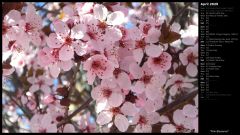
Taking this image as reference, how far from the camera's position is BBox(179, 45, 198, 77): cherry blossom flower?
210 centimetres

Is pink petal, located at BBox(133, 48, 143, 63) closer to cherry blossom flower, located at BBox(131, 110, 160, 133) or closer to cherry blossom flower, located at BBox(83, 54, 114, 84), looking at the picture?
cherry blossom flower, located at BBox(83, 54, 114, 84)

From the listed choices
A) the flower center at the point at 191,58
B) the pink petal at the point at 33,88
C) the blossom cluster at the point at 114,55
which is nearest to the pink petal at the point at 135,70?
the blossom cluster at the point at 114,55

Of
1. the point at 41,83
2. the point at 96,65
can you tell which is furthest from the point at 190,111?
the point at 41,83

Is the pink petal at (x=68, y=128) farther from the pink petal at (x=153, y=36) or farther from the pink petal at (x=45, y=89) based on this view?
the pink petal at (x=45, y=89)

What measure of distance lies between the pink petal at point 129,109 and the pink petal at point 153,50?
241 mm

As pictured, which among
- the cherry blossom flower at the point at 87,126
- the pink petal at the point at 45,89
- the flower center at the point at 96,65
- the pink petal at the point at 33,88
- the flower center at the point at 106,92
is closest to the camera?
the flower center at the point at 96,65

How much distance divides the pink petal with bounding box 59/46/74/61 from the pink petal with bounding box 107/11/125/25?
230mm

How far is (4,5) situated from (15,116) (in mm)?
1965

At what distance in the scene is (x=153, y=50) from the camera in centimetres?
193

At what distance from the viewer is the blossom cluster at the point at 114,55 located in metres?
1.86

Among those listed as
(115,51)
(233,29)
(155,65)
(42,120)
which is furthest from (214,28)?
(42,120)

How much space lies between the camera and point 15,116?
3.80 metres

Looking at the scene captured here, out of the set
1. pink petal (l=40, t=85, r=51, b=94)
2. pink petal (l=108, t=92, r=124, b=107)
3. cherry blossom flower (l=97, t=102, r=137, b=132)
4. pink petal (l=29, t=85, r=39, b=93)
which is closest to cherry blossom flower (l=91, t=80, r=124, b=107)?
pink petal (l=108, t=92, r=124, b=107)

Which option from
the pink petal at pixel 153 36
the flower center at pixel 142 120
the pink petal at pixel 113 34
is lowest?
the flower center at pixel 142 120
